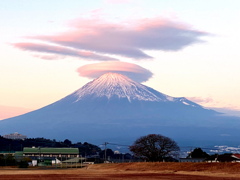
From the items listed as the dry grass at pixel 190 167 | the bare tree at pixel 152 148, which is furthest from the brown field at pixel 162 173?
the bare tree at pixel 152 148

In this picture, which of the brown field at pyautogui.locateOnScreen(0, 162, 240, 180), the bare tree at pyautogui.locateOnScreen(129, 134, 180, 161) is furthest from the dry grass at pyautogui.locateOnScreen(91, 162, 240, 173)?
the bare tree at pyautogui.locateOnScreen(129, 134, 180, 161)

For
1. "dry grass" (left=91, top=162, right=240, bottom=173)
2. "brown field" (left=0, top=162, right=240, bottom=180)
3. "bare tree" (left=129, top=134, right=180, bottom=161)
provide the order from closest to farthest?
"brown field" (left=0, top=162, right=240, bottom=180) < "dry grass" (left=91, top=162, right=240, bottom=173) < "bare tree" (left=129, top=134, right=180, bottom=161)

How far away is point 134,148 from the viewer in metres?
122

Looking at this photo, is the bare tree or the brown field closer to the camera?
the brown field

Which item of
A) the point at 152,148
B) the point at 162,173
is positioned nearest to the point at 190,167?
the point at 162,173

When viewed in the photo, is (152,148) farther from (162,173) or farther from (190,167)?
(162,173)

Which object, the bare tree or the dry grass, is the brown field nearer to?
the dry grass

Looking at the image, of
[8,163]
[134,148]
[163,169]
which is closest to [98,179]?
[163,169]

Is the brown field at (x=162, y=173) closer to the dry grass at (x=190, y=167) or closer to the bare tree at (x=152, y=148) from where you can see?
the dry grass at (x=190, y=167)

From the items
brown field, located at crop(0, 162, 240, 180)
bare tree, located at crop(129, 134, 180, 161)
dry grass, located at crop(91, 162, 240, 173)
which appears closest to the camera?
brown field, located at crop(0, 162, 240, 180)

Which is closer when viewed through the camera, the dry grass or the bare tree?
the dry grass

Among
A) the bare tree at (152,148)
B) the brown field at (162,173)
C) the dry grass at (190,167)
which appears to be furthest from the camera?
the bare tree at (152,148)

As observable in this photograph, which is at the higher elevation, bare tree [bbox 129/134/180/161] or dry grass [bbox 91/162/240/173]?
bare tree [bbox 129/134/180/161]

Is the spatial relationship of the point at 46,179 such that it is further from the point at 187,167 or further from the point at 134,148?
the point at 134,148
